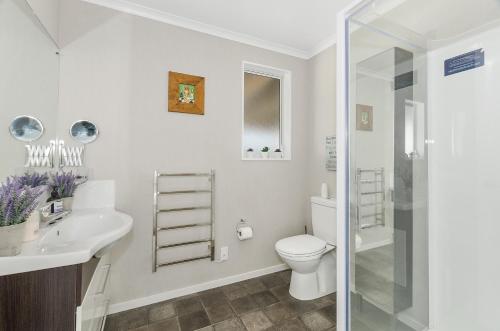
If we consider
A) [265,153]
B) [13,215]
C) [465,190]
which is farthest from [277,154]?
[13,215]

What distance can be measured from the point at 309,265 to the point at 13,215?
1831 millimetres

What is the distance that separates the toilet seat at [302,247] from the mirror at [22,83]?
180 cm

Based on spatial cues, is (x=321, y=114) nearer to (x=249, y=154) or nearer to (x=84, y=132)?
(x=249, y=154)

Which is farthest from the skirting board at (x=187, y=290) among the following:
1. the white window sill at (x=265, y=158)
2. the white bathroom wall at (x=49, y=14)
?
the white bathroom wall at (x=49, y=14)

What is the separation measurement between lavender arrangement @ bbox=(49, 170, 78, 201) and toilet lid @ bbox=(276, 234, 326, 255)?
1584 millimetres

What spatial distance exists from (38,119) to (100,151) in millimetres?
421

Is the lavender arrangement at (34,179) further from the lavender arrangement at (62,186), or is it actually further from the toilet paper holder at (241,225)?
the toilet paper holder at (241,225)

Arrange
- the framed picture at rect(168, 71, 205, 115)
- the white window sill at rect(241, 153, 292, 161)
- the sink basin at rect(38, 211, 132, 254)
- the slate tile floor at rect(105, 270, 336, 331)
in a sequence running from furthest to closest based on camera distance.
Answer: the white window sill at rect(241, 153, 292, 161) < the framed picture at rect(168, 71, 205, 115) < the slate tile floor at rect(105, 270, 336, 331) < the sink basin at rect(38, 211, 132, 254)

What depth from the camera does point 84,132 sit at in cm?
169

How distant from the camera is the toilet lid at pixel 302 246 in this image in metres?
1.86

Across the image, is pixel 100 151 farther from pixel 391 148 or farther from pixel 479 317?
pixel 479 317

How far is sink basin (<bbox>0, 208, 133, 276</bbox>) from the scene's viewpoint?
79 cm

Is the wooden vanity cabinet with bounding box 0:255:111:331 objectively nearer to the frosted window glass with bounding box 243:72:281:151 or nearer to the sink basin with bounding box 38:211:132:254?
the sink basin with bounding box 38:211:132:254

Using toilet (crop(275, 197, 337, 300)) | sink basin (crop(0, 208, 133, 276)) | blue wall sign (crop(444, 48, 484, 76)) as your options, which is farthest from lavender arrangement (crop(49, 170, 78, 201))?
blue wall sign (crop(444, 48, 484, 76))
